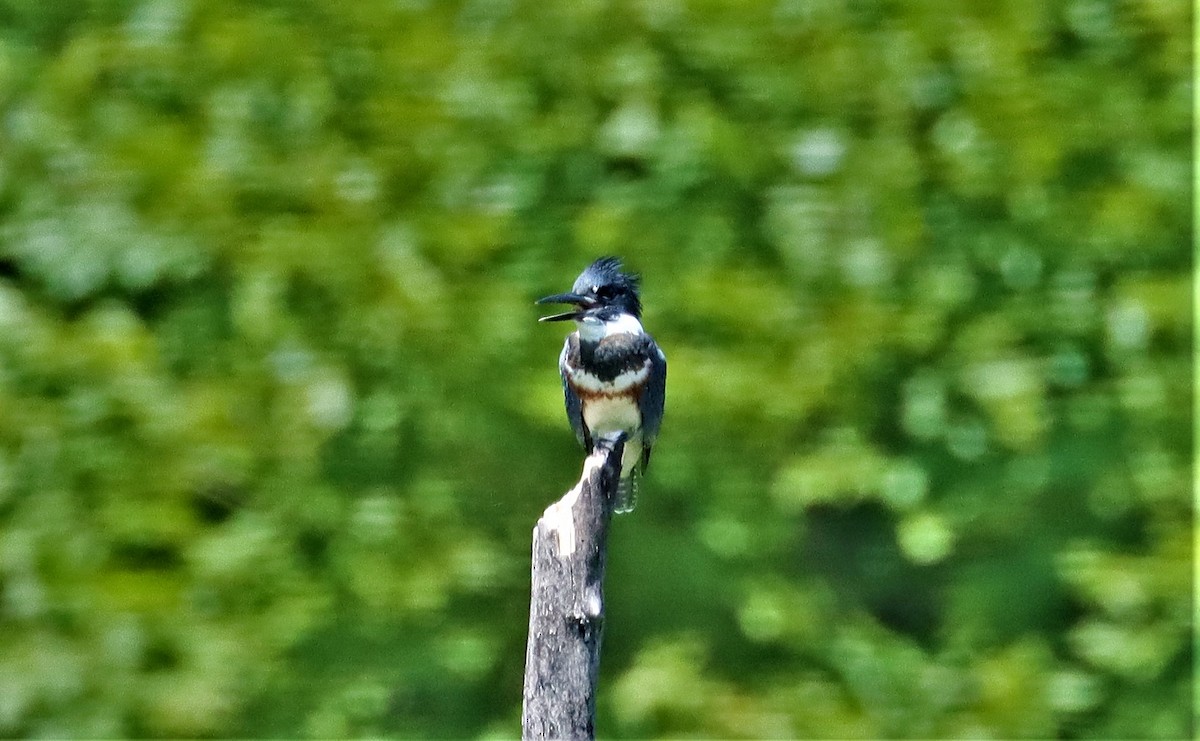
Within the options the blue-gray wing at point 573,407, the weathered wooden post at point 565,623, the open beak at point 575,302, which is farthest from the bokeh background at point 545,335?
the weathered wooden post at point 565,623

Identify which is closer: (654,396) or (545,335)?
(654,396)

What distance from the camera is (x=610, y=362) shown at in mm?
2561

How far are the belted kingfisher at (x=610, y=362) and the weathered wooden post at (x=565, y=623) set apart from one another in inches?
25.9

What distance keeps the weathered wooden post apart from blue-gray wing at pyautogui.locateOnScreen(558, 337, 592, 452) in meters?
0.72

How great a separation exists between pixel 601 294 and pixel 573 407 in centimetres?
24

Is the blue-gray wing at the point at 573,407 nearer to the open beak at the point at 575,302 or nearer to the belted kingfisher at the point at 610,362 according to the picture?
the belted kingfisher at the point at 610,362

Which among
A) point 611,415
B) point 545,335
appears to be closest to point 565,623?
point 611,415

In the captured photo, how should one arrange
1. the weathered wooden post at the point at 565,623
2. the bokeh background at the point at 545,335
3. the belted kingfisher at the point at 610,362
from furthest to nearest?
the bokeh background at the point at 545,335
the belted kingfisher at the point at 610,362
the weathered wooden post at the point at 565,623

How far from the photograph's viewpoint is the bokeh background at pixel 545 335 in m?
2.80

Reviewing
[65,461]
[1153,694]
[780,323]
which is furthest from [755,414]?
[65,461]

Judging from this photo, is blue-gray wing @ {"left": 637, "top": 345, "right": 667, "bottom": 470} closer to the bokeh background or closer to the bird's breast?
the bird's breast

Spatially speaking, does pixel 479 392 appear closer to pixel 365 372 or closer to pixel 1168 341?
pixel 365 372

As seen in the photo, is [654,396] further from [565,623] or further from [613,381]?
[565,623]

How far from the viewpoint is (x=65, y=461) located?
2785 mm
